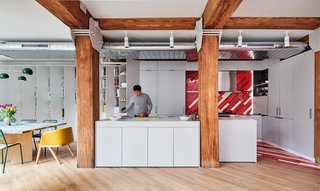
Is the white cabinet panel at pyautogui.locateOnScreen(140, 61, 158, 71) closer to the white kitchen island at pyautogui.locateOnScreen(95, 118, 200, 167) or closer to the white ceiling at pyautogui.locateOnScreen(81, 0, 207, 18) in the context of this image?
the white ceiling at pyautogui.locateOnScreen(81, 0, 207, 18)

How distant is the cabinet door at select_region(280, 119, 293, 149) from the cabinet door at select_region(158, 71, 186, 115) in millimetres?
2908

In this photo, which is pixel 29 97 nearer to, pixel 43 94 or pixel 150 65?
pixel 43 94

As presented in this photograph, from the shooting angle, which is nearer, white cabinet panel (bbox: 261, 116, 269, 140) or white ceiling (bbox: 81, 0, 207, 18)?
white ceiling (bbox: 81, 0, 207, 18)

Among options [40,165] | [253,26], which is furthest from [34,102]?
[253,26]

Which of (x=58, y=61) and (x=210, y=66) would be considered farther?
(x=58, y=61)

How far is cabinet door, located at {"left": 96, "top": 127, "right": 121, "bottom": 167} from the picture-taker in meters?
4.77

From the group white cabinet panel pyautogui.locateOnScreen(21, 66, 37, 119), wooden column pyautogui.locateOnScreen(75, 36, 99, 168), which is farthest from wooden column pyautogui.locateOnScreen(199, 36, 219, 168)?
white cabinet panel pyautogui.locateOnScreen(21, 66, 37, 119)

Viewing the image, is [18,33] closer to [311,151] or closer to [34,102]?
[34,102]

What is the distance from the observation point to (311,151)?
5.34 metres

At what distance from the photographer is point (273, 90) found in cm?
707

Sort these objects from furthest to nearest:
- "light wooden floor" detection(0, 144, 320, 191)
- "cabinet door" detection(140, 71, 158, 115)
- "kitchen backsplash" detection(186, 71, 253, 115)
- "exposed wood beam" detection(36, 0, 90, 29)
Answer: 1. "kitchen backsplash" detection(186, 71, 253, 115)
2. "cabinet door" detection(140, 71, 158, 115)
3. "light wooden floor" detection(0, 144, 320, 191)
4. "exposed wood beam" detection(36, 0, 90, 29)

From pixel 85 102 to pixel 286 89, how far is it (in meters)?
5.10

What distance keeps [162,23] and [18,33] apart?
3.39m

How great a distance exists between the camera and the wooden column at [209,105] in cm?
473
